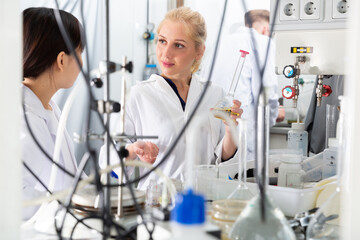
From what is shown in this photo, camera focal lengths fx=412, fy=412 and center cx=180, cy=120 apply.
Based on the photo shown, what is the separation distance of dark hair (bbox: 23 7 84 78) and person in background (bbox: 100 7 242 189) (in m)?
0.48

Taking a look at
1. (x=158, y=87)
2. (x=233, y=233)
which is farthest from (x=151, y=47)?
(x=233, y=233)

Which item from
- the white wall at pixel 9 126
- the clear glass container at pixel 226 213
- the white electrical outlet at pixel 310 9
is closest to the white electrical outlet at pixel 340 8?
the white electrical outlet at pixel 310 9

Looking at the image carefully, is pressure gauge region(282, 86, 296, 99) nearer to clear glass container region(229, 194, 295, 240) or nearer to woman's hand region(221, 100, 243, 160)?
woman's hand region(221, 100, 243, 160)

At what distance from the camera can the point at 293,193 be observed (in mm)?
1058

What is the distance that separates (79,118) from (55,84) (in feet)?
4.83

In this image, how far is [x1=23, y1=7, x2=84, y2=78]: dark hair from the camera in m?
1.56

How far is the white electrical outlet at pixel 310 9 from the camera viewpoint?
1779 millimetres

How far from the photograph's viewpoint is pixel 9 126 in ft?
1.89

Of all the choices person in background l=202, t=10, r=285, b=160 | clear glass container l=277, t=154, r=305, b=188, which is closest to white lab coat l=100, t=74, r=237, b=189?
clear glass container l=277, t=154, r=305, b=188

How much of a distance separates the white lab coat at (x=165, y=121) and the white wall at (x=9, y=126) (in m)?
1.29

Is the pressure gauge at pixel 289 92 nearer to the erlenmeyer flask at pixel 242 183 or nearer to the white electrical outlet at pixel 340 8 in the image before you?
the white electrical outlet at pixel 340 8

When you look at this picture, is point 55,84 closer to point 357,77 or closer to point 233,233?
point 233,233

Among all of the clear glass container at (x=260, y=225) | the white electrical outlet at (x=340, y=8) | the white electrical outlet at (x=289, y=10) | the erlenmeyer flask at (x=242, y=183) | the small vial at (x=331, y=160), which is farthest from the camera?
the white electrical outlet at (x=289, y=10)

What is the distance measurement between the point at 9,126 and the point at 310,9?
5.08 feet
